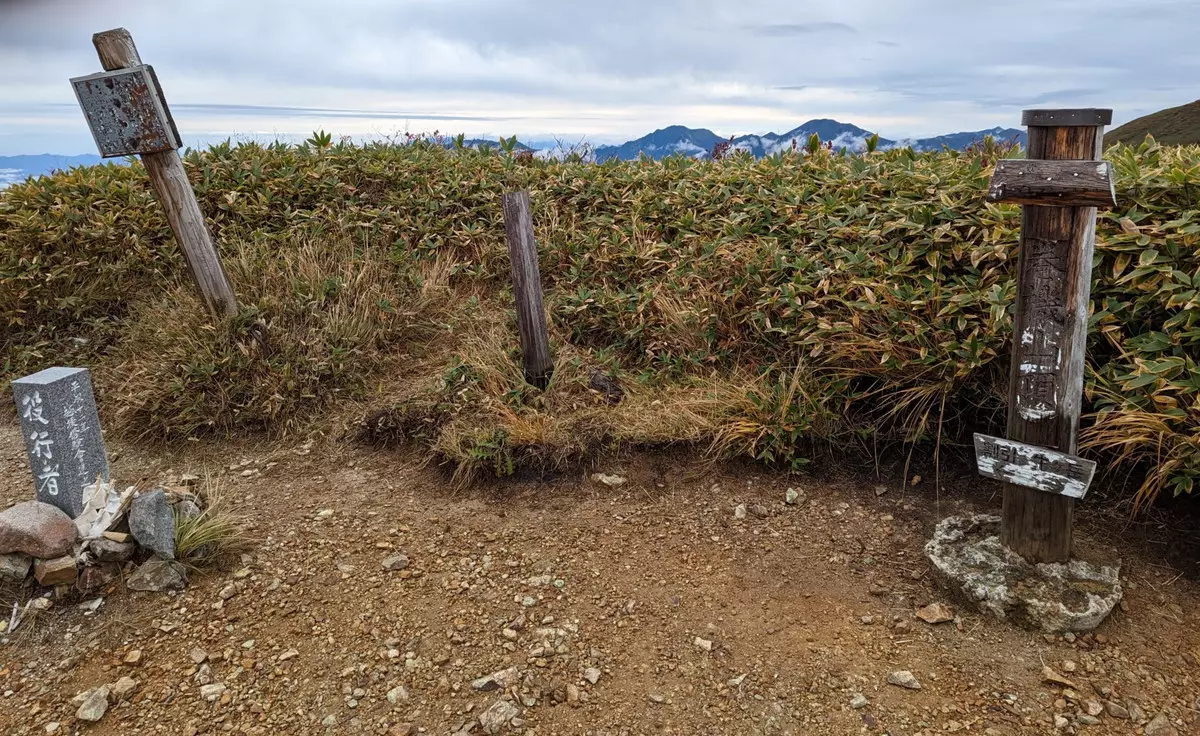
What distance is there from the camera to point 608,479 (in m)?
4.03

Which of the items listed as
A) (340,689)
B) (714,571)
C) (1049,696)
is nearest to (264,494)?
(340,689)

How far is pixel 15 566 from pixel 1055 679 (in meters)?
4.06

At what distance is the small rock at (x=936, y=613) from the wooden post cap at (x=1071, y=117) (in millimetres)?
1839

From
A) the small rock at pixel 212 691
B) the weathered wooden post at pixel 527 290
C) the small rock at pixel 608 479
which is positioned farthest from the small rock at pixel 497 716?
the weathered wooden post at pixel 527 290

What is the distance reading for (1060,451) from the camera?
2.83 metres

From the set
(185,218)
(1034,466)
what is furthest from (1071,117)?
(185,218)

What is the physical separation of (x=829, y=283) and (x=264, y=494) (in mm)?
3396

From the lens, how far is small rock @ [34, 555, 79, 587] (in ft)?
10.2

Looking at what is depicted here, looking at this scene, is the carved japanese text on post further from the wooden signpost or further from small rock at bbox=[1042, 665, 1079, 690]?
small rock at bbox=[1042, 665, 1079, 690]

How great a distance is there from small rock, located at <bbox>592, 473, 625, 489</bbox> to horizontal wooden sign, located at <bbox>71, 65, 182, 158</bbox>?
3298mm

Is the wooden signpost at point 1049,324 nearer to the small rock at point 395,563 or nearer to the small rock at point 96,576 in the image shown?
the small rock at point 395,563

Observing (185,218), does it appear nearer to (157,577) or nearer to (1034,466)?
(157,577)

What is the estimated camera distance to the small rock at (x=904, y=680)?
8.66 feet

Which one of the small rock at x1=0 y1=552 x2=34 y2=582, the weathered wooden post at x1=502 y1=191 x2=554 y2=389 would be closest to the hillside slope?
the weathered wooden post at x1=502 y1=191 x2=554 y2=389
